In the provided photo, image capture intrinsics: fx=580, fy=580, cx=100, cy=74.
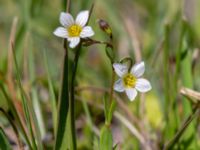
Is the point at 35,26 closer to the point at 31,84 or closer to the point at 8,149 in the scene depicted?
the point at 31,84

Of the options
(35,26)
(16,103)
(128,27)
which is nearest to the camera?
(16,103)

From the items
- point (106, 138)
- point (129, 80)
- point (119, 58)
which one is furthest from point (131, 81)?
point (119, 58)

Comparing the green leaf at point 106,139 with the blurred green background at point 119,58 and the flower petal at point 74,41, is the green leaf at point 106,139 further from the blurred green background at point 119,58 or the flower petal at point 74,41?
the blurred green background at point 119,58

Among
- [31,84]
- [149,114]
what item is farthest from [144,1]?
[31,84]

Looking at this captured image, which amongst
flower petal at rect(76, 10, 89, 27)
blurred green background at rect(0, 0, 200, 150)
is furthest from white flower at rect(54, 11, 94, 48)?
blurred green background at rect(0, 0, 200, 150)

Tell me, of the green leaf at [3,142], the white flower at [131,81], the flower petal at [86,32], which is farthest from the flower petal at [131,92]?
the green leaf at [3,142]

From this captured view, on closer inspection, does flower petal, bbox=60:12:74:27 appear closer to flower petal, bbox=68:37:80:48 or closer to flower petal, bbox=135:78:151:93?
flower petal, bbox=68:37:80:48
